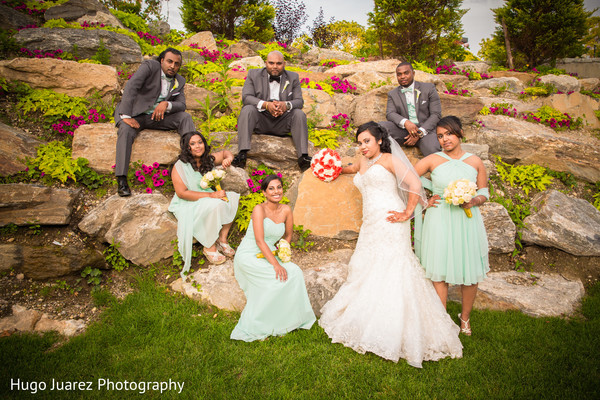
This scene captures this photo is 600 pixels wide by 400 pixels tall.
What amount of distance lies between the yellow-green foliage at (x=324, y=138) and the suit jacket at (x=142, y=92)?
9.38 ft

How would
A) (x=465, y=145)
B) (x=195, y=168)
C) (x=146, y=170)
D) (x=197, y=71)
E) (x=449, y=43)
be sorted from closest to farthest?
(x=195, y=168) < (x=146, y=170) < (x=465, y=145) < (x=197, y=71) < (x=449, y=43)

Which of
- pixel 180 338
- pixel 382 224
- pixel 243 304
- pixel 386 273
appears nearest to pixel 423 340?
pixel 386 273

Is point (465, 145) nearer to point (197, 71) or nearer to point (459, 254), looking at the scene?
point (459, 254)

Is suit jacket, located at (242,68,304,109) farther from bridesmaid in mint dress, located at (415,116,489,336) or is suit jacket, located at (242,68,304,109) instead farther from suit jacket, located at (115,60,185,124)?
bridesmaid in mint dress, located at (415,116,489,336)

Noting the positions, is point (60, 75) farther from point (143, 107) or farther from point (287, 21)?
point (287, 21)

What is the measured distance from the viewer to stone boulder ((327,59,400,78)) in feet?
35.0

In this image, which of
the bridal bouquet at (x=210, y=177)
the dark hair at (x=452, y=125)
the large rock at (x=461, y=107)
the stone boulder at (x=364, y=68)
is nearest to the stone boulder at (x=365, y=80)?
the stone boulder at (x=364, y=68)

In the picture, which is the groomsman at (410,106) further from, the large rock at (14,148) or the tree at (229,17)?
the tree at (229,17)

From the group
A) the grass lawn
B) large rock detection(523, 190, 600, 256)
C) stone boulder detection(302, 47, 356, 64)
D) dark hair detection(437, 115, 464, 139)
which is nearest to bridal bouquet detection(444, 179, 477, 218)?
dark hair detection(437, 115, 464, 139)

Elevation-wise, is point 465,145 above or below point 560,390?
above

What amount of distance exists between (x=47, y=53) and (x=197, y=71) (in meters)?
3.48

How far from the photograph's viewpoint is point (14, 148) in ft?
17.1

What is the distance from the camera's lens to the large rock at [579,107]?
28.0ft

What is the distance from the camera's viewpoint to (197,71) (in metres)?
8.94
